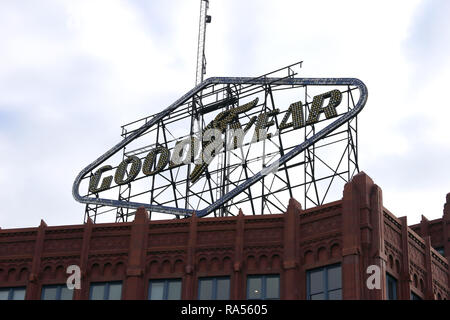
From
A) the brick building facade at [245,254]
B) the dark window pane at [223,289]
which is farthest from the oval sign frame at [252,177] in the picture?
the dark window pane at [223,289]

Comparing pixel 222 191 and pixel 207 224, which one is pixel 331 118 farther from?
pixel 207 224

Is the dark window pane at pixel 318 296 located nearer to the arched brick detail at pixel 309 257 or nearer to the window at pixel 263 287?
the arched brick detail at pixel 309 257

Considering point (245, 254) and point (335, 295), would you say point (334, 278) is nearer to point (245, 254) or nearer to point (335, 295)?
point (335, 295)

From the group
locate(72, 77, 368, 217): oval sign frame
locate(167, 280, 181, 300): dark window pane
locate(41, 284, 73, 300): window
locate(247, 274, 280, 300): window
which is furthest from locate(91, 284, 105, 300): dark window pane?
locate(72, 77, 368, 217): oval sign frame

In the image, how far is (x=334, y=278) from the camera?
52.4m

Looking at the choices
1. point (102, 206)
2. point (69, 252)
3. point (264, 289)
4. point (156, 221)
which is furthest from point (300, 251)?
point (102, 206)

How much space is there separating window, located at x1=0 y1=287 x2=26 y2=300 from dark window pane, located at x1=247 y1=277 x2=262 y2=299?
12571 mm

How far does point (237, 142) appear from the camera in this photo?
70.8 meters

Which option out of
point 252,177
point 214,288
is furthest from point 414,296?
point 252,177

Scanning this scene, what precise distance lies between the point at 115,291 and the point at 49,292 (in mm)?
3762

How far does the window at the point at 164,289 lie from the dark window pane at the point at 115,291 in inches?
64.0

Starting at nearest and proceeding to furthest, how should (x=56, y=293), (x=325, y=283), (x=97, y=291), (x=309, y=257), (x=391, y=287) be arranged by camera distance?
(x=325, y=283) → (x=391, y=287) → (x=309, y=257) → (x=97, y=291) → (x=56, y=293)

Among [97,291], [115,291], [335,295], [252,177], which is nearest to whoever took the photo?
[335,295]

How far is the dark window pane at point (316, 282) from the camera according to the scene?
52.6m
